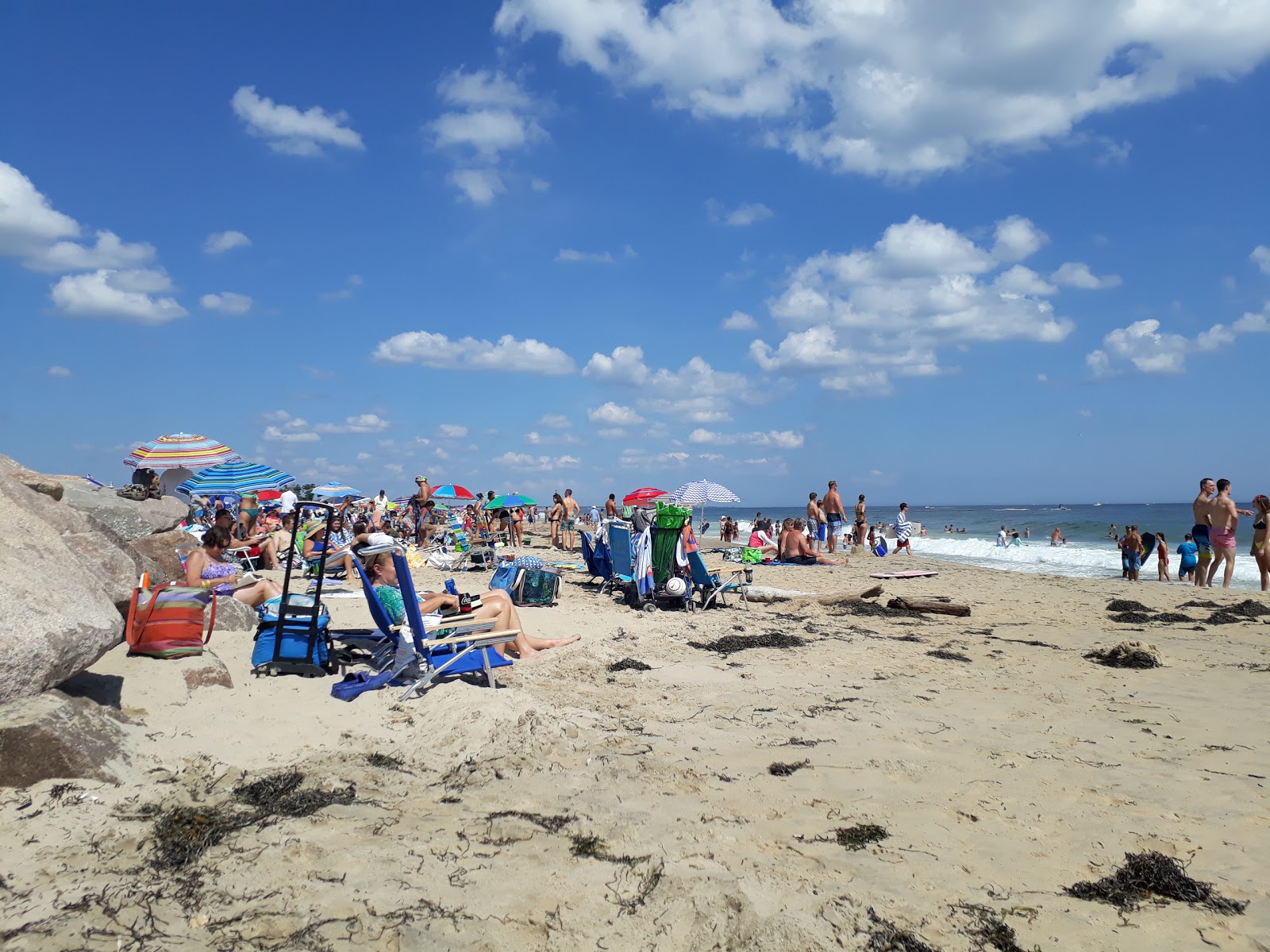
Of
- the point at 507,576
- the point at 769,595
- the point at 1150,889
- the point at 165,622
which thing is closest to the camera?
the point at 1150,889

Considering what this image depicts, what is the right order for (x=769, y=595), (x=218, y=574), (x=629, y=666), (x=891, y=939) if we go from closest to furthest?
(x=891, y=939) → (x=629, y=666) → (x=218, y=574) → (x=769, y=595)

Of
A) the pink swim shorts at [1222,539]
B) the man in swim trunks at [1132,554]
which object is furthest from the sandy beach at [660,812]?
the man in swim trunks at [1132,554]

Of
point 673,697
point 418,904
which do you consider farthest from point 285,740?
point 673,697

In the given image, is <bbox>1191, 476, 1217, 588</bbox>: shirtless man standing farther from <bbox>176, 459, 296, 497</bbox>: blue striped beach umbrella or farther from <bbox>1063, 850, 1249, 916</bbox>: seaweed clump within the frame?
<bbox>176, 459, 296, 497</bbox>: blue striped beach umbrella

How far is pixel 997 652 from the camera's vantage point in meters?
7.01

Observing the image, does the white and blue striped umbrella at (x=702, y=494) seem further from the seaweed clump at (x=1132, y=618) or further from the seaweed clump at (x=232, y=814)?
the seaweed clump at (x=232, y=814)

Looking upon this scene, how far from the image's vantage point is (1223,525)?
11.6 m

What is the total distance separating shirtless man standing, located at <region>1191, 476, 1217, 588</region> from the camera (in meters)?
11.8

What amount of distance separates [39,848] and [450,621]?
305cm

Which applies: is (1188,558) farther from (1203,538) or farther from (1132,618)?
(1132,618)

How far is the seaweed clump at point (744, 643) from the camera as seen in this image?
277 inches

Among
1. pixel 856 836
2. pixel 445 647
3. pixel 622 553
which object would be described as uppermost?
pixel 622 553

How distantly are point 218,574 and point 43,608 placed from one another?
409 cm

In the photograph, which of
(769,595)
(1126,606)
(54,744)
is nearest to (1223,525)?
(1126,606)
